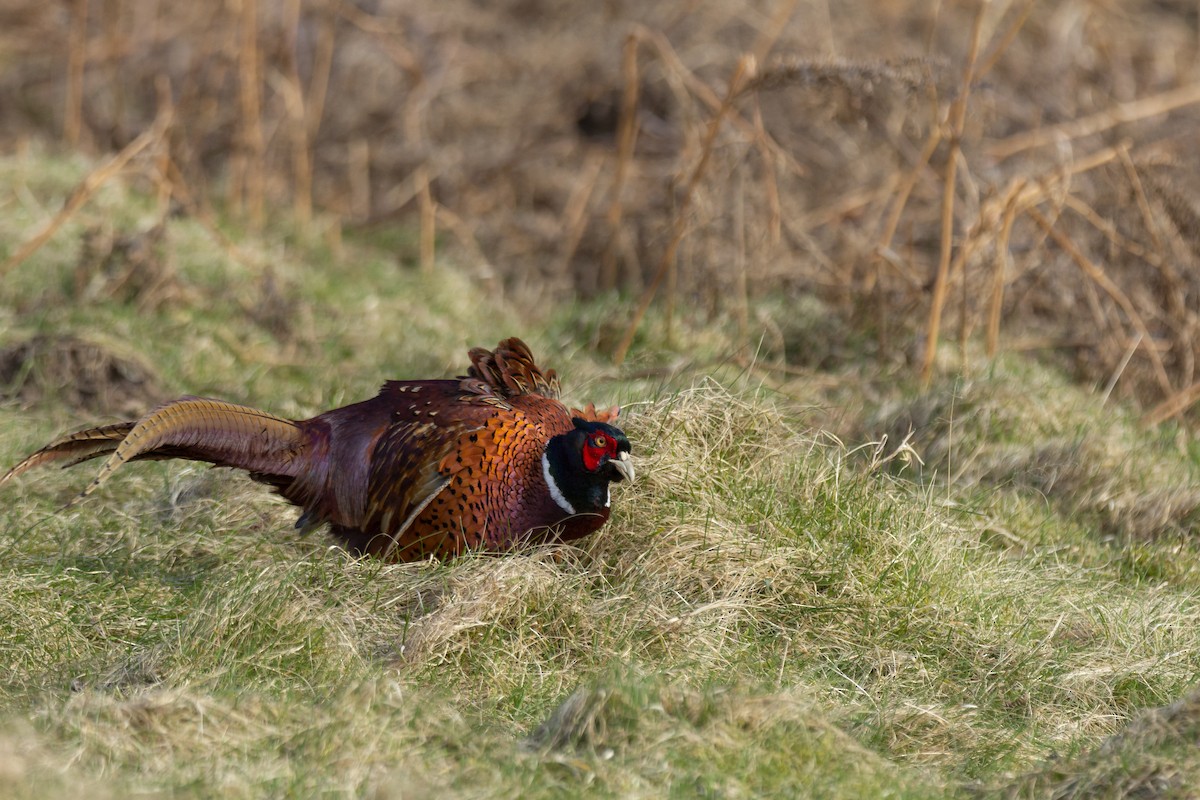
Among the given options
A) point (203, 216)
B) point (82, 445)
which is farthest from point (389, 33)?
point (82, 445)

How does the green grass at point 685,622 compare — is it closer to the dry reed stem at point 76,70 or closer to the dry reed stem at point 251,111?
the dry reed stem at point 251,111

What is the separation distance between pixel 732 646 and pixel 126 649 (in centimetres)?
151

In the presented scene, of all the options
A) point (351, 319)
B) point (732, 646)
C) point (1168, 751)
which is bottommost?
point (351, 319)

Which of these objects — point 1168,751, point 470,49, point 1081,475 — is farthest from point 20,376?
point 470,49

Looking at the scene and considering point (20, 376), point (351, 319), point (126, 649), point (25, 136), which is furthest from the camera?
point (25, 136)

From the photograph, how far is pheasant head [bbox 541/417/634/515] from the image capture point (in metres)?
3.78

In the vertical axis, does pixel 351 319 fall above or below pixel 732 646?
below

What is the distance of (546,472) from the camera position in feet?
12.6

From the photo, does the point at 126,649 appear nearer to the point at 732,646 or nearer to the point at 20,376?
the point at 732,646

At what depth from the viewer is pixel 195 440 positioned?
373cm

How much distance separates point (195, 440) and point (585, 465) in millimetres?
1013

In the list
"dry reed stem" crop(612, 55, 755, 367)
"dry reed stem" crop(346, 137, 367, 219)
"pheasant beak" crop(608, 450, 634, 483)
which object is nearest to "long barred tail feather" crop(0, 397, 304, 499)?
"pheasant beak" crop(608, 450, 634, 483)

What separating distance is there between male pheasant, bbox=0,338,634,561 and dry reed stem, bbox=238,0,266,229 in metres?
4.11

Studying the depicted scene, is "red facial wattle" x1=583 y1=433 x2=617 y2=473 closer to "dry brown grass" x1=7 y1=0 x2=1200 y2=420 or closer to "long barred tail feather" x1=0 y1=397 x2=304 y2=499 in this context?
"long barred tail feather" x1=0 y1=397 x2=304 y2=499
